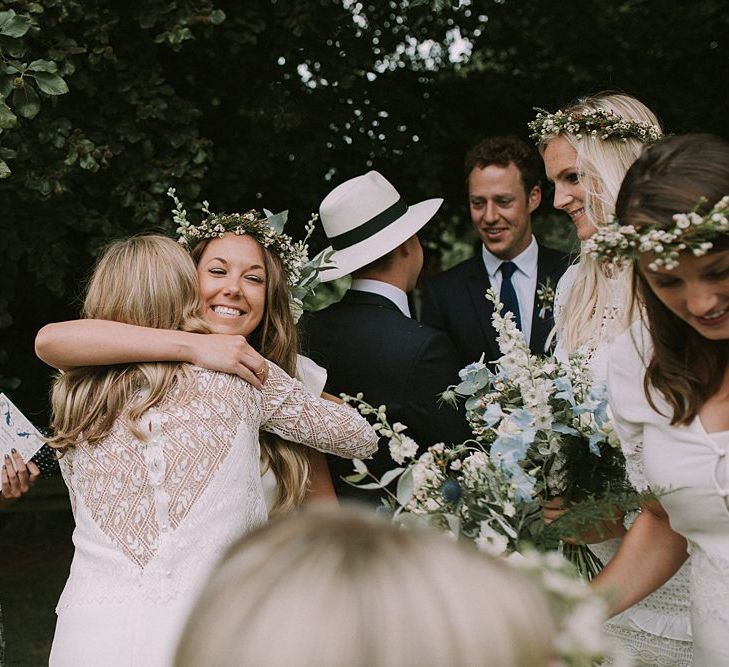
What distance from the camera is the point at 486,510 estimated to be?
1.98 meters

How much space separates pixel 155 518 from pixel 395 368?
51.0 inches

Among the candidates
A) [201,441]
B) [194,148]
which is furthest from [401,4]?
[201,441]

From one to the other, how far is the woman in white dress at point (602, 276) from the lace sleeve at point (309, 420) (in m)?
0.73

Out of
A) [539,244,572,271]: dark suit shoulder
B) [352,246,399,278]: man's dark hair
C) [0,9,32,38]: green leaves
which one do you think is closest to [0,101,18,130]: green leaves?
[0,9,32,38]: green leaves

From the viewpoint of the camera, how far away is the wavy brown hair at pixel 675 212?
6.23ft

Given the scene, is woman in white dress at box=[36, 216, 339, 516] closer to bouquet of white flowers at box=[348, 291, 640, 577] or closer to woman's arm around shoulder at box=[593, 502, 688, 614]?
bouquet of white flowers at box=[348, 291, 640, 577]

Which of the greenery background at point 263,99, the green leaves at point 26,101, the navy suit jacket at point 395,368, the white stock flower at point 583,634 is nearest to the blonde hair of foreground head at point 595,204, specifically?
the navy suit jacket at point 395,368

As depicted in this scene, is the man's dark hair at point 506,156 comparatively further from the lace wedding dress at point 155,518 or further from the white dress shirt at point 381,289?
the lace wedding dress at point 155,518

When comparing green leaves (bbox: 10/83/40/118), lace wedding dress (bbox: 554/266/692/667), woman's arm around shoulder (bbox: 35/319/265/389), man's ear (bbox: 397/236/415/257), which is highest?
green leaves (bbox: 10/83/40/118)

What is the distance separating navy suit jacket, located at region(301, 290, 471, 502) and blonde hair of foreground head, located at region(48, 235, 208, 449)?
2.97ft

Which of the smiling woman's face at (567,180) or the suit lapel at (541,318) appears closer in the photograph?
the smiling woman's face at (567,180)

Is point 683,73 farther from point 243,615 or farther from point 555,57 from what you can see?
point 243,615

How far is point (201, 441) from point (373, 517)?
169 cm

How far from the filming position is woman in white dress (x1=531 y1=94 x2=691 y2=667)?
2742mm
